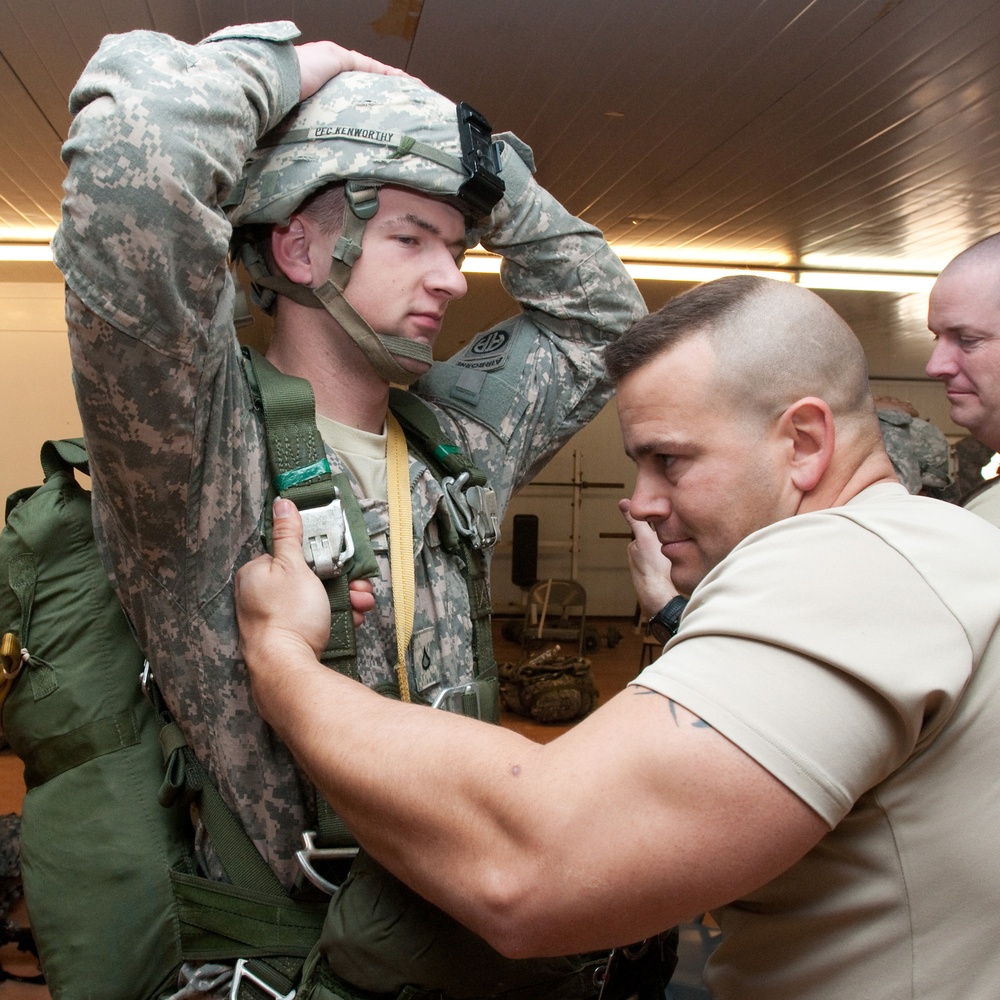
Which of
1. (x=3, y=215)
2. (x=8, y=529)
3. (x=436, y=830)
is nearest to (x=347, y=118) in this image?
(x=8, y=529)

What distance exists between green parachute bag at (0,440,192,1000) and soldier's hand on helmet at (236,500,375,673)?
0.36 m

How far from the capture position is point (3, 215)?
639 centimetres

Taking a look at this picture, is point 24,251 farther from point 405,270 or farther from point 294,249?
point 405,270

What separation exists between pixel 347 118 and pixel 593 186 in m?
4.18

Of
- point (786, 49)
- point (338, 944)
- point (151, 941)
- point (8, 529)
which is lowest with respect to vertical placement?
point (151, 941)

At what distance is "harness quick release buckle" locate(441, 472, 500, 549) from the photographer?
1.82 meters

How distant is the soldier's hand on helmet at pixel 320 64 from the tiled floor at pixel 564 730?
160 centimetres

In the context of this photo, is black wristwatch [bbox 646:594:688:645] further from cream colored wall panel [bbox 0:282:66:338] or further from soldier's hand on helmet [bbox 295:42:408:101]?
cream colored wall panel [bbox 0:282:66:338]

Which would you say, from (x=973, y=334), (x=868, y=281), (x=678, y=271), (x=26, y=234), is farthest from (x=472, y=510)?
(x=868, y=281)

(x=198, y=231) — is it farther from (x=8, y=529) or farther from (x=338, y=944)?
(x=338, y=944)

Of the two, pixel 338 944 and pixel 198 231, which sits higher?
pixel 198 231

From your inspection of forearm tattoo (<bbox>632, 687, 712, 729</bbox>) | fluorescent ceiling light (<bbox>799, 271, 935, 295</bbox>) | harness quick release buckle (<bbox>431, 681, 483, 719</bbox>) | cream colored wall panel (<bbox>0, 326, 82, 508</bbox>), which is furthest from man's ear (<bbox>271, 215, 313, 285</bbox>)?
fluorescent ceiling light (<bbox>799, 271, 935, 295</bbox>)

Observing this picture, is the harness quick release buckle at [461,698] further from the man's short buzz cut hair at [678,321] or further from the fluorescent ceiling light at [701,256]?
the fluorescent ceiling light at [701,256]

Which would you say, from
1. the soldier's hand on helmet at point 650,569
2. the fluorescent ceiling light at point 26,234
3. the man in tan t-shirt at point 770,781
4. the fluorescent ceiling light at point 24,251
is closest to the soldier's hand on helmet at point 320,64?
the soldier's hand on helmet at point 650,569
